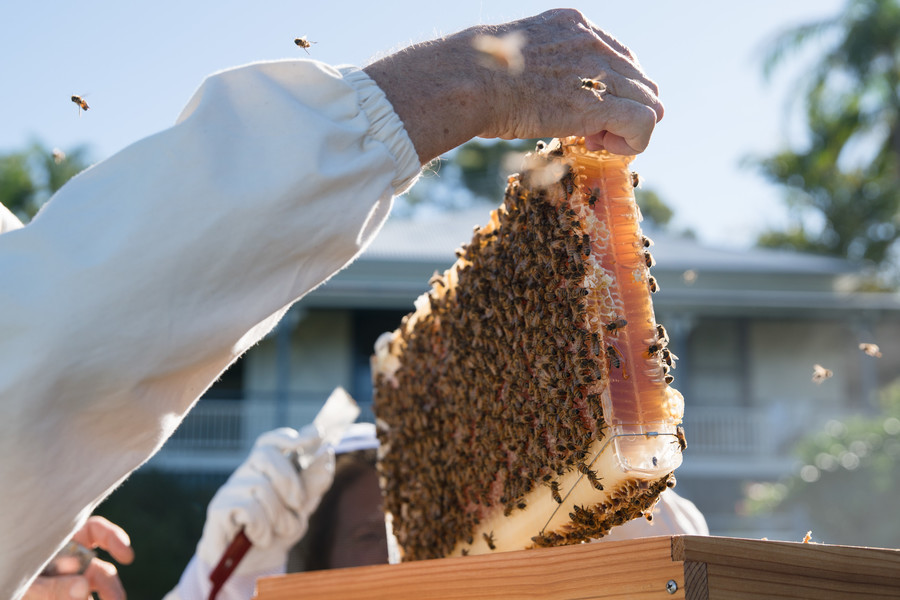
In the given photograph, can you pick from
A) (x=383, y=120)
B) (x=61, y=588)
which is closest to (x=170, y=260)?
(x=383, y=120)

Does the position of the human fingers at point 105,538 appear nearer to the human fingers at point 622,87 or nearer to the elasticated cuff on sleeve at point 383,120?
the elasticated cuff on sleeve at point 383,120

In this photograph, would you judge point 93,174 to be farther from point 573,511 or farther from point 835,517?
point 835,517

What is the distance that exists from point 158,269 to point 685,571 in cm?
77

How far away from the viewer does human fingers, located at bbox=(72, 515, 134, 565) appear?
2266mm

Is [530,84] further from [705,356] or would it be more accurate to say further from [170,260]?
[705,356]

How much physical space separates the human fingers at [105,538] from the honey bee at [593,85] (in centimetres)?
160

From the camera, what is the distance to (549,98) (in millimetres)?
1470

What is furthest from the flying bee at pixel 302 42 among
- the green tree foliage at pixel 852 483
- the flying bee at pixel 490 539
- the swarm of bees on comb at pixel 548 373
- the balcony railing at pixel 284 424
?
the balcony railing at pixel 284 424

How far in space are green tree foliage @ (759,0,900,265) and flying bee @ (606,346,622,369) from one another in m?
26.8

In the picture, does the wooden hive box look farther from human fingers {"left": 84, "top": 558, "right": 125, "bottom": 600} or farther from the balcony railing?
the balcony railing

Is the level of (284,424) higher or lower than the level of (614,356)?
lower

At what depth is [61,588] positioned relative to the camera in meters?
2.00

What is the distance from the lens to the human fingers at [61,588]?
6.42ft

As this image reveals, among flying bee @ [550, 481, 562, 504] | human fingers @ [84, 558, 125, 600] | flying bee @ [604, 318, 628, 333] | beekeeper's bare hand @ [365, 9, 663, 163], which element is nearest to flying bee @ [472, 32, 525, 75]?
beekeeper's bare hand @ [365, 9, 663, 163]
